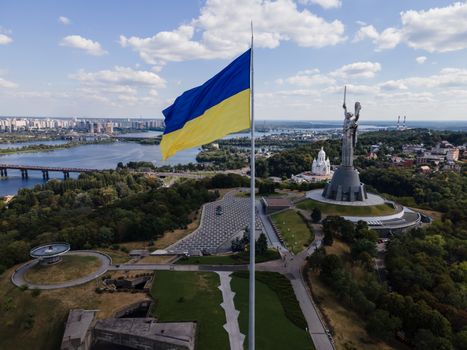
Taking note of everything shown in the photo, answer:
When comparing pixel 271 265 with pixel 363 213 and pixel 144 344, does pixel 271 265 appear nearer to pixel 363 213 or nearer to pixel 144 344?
pixel 144 344

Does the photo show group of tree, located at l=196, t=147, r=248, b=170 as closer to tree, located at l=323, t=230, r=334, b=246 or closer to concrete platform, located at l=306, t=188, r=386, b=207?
concrete platform, located at l=306, t=188, r=386, b=207

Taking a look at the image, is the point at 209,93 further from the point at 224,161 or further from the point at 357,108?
the point at 224,161

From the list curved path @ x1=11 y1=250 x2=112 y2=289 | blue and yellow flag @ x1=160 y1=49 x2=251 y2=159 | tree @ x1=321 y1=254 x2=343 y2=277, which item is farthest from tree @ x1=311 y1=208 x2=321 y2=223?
blue and yellow flag @ x1=160 y1=49 x2=251 y2=159

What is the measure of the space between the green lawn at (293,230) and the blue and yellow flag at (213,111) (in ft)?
74.4

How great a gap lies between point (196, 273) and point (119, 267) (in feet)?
20.9

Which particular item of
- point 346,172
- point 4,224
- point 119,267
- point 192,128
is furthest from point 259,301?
point 4,224

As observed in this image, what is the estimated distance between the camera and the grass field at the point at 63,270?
958 inches

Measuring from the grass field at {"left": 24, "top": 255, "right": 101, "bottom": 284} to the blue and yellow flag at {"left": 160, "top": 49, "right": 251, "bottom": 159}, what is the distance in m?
19.7

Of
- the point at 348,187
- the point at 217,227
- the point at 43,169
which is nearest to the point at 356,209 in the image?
the point at 348,187

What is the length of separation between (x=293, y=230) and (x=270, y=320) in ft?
51.2

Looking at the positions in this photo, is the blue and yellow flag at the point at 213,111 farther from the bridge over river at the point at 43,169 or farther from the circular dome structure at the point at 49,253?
the bridge over river at the point at 43,169

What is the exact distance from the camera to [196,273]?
25.7 metres

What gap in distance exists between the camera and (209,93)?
9383 mm

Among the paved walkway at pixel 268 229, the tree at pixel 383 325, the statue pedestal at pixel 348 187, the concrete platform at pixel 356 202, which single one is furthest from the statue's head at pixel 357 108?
the tree at pixel 383 325
